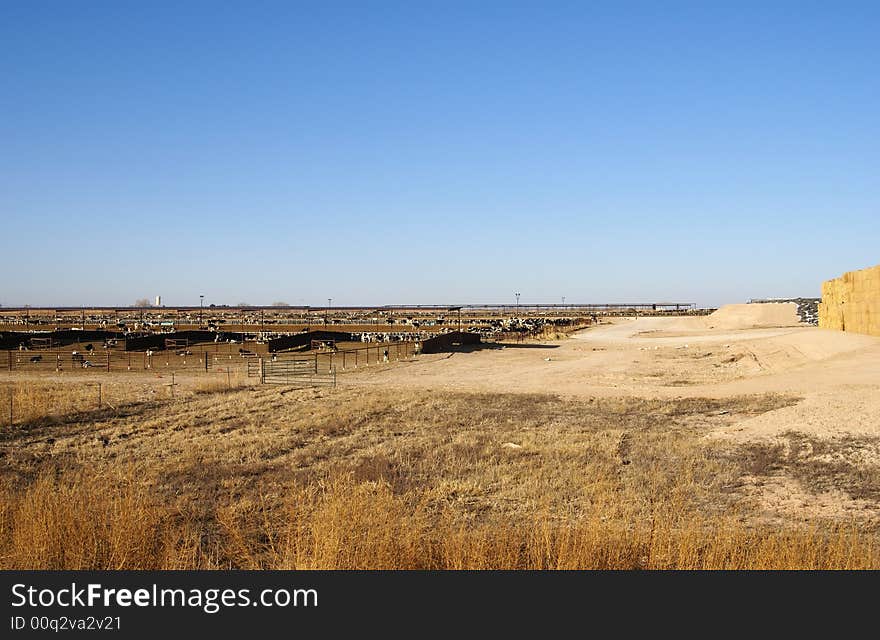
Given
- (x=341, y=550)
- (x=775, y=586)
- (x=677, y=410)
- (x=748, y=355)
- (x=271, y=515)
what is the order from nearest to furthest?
1. (x=775, y=586)
2. (x=341, y=550)
3. (x=271, y=515)
4. (x=677, y=410)
5. (x=748, y=355)

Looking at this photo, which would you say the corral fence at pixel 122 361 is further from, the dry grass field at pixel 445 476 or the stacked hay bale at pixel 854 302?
the stacked hay bale at pixel 854 302

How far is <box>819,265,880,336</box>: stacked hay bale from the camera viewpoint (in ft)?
114

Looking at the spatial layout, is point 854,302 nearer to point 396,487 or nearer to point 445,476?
point 445,476

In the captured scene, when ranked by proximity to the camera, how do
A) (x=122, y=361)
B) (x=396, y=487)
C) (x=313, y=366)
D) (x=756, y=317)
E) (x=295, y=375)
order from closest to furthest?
(x=396, y=487) → (x=295, y=375) → (x=313, y=366) → (x=122, y=361) → (x=756, y=317)

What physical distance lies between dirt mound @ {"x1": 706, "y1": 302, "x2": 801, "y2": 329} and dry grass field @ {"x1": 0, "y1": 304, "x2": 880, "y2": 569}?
5665cm

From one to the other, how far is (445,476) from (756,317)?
280 feet

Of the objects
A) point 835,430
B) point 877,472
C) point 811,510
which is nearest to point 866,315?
point 835,430

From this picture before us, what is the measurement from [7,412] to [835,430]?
1035 inches

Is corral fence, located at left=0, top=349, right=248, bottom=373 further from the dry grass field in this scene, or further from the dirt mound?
the dirt mound

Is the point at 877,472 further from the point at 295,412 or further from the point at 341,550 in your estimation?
the point at 295,412

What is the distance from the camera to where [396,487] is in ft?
43.4

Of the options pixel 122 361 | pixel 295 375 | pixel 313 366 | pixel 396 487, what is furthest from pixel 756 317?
pixel 396 487

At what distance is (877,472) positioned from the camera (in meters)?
13.3

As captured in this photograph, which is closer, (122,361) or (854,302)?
(854,302)
